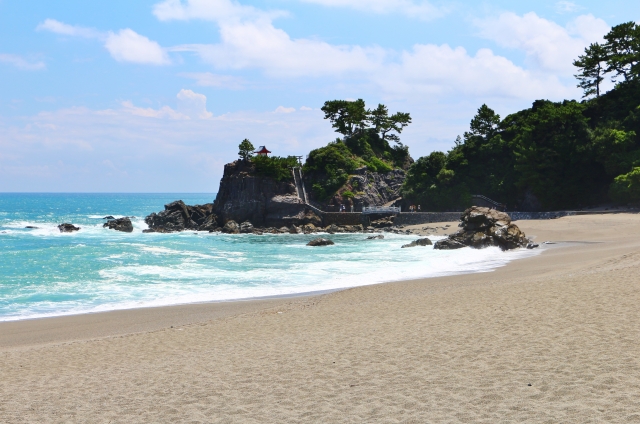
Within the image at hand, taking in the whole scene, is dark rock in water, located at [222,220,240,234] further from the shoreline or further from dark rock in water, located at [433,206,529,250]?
the shoreline

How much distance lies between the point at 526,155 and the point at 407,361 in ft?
158

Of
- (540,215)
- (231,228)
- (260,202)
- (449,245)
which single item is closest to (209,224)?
(231,228)

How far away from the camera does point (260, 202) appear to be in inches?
2425

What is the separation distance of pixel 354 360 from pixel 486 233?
26973 mm

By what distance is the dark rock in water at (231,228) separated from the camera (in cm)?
5791

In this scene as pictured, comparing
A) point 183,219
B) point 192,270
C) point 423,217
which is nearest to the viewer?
point 192,270

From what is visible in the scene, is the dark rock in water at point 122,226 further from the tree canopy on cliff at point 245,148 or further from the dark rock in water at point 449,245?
the dark rock in water at point 449,245

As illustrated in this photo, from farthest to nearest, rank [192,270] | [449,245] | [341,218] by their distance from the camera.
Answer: [341,218] → [449,245] → [192,270]

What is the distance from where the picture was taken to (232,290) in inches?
894

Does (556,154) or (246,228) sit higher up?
(556,154)

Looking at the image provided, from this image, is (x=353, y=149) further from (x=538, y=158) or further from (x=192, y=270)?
(x=192, y=270)

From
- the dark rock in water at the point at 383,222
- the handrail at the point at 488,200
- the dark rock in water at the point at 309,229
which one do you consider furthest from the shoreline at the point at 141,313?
the handrail at the point at 488,200

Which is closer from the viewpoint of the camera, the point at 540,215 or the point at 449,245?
the point at 449,245

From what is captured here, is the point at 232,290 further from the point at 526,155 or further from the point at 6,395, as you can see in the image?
the point at 526,155
